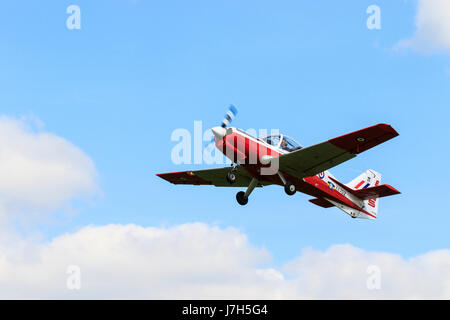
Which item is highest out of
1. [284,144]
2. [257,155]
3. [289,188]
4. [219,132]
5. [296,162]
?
[219,132]

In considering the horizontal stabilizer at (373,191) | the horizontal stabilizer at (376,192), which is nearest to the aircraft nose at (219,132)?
the horizontal stabilizer at (373,191)

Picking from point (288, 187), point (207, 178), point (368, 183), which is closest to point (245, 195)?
point (288, 187)

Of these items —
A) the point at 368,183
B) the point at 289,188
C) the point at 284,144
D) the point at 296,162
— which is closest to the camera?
the point at 296,162

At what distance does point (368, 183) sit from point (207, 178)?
27.5 feet

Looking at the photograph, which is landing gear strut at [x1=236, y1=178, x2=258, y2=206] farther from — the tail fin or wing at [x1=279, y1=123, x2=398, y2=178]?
the tail fin

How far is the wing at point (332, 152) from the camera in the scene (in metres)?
26.8

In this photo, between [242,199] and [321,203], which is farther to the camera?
[321,203]

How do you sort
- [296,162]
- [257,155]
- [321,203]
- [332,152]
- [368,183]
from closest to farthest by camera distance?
[332,152], [257,155], [296,162], [321,203], [368,183]

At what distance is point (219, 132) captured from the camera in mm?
28141

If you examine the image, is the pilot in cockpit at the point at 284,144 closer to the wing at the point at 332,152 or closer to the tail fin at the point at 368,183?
the wing at the point at 332,152

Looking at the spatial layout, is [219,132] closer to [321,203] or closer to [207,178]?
[207,178]
